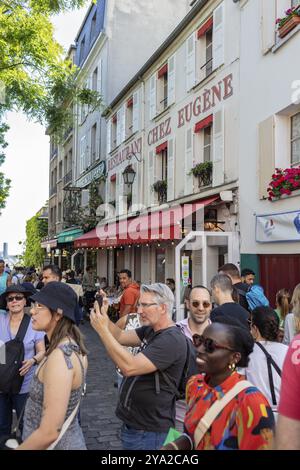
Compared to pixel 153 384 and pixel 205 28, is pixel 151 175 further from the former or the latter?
pixel 153 384

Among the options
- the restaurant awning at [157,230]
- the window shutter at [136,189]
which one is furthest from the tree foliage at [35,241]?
the restaurant awning at [157,230]

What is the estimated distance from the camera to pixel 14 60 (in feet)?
27.5

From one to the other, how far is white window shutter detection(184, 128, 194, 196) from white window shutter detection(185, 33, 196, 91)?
134 centimetres

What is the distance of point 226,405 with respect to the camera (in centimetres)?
185

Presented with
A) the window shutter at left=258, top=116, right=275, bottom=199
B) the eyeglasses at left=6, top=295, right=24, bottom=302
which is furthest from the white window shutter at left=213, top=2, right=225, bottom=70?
the eyeglasses at left=6, top=295, right=24, bottom=302

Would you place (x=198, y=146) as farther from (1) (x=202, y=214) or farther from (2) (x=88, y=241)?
(2) (x=88, y=241)

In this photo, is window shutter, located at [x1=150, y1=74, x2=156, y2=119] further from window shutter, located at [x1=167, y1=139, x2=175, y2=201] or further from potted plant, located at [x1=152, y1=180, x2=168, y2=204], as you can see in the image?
potted plant, located at [x1=152, y1=180, x2=168, y2=204]

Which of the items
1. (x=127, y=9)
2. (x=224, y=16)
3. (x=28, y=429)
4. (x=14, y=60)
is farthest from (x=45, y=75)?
(x=127, y=9)

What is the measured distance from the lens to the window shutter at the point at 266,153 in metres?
8.63

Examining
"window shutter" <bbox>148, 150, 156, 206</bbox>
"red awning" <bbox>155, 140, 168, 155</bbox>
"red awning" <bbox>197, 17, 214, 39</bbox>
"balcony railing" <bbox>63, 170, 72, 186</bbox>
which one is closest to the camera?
"red awning" <bbox>197, 17, 214, 39</bbox>

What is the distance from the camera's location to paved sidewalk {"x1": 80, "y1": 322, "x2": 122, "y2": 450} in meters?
4.52

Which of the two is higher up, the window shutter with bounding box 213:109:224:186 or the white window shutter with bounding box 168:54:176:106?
the white window shutter with bounding box 168:54:176:106

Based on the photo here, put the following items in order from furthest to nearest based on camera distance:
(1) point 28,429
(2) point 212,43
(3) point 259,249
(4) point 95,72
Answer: (4) point 95,72
(2) point 212,43
(3) point 259,249
(1) point 28,429
